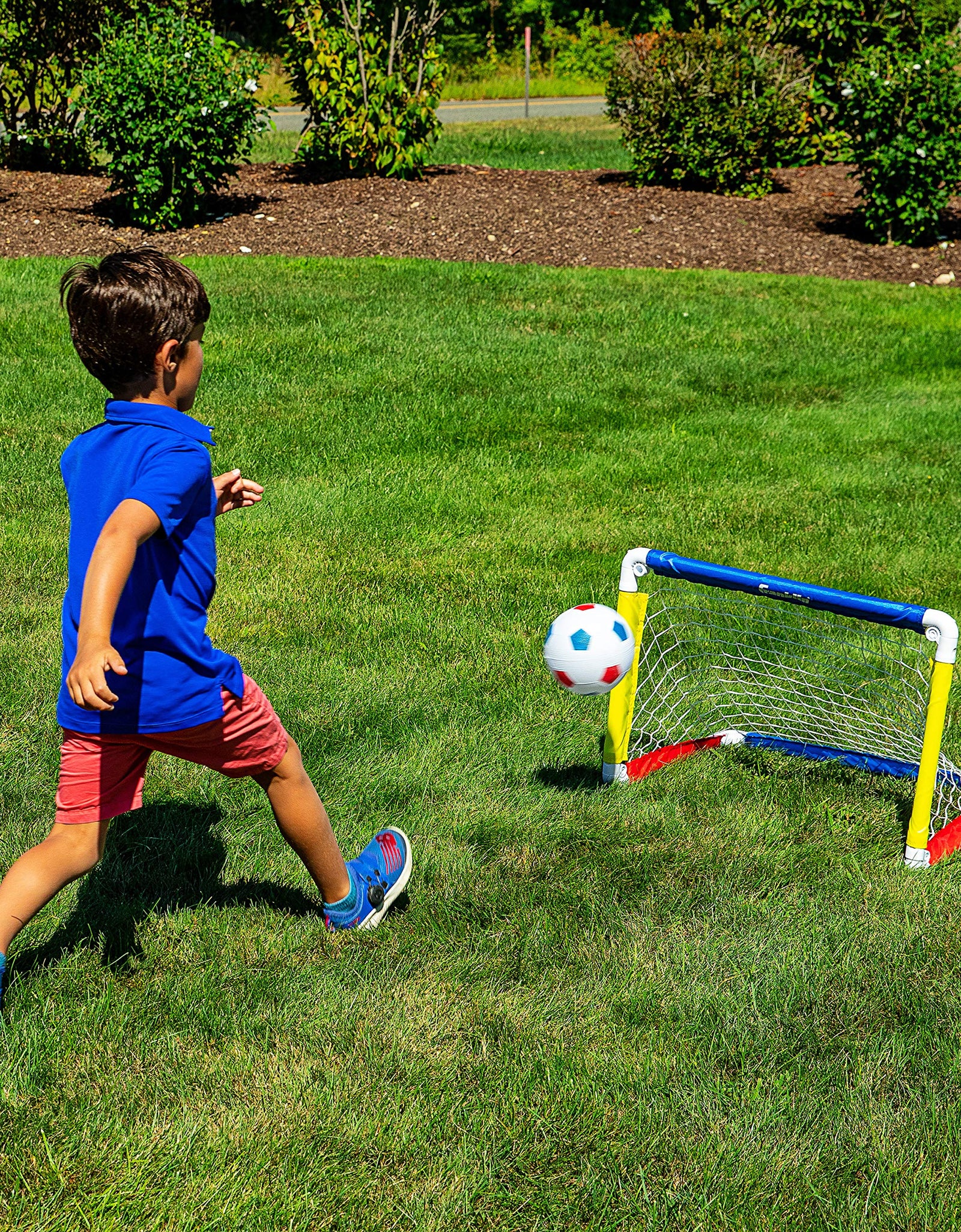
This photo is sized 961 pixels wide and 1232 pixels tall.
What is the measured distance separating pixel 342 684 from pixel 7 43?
12.2m

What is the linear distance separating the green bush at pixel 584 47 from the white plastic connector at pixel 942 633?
3978 cm

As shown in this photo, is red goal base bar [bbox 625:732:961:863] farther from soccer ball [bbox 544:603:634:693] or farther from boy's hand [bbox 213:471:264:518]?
boy's hand [bbox 213:471:264:518]

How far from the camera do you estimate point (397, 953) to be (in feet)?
10.8

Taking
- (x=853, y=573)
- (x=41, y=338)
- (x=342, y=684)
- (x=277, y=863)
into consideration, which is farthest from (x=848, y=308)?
(x=277, y=863)

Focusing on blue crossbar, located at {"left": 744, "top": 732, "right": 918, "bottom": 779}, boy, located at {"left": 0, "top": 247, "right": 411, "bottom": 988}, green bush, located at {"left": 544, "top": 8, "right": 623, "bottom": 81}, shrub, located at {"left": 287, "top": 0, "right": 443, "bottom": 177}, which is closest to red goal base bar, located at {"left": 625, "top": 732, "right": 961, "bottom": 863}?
blue crossbar, located at {"left": 744, "top": 732, "right": 918, "bottom": 779}

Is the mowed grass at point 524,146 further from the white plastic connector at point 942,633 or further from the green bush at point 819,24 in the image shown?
the white plastic connector at point 942,633

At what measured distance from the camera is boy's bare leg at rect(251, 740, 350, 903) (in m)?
3.13

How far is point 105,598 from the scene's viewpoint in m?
2.55

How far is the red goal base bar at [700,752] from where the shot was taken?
3.85 metres

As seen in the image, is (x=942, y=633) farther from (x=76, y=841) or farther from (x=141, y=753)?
(x=76, y=841)

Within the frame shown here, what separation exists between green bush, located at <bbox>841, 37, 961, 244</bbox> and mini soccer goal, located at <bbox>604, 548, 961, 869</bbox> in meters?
8.13

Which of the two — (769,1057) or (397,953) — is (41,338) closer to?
(397,953)

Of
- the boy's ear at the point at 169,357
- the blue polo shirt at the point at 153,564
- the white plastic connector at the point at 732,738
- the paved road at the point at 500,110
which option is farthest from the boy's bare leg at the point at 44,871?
the paved road at the point at 500,110

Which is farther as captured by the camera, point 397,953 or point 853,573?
point 853,573
